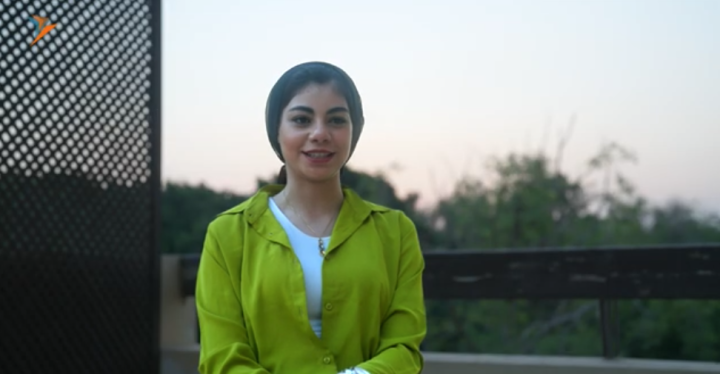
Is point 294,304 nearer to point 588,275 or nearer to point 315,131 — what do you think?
point 315,131

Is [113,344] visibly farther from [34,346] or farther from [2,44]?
[2,44]

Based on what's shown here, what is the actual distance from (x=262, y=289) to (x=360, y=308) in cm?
21

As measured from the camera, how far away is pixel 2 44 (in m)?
4.07

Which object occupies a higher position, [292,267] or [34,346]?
[292,267]

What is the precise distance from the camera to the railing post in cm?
431

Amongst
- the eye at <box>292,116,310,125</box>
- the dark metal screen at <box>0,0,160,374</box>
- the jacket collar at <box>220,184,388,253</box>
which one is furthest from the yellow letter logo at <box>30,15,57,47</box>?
the eye at <box>292,116,310,125</box>

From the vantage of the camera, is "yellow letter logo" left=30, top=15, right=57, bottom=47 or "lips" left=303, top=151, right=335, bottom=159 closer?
"lips" left=303, top=151, right=335, bottom=159

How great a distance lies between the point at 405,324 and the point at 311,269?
0.79 ft

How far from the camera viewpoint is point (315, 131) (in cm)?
186

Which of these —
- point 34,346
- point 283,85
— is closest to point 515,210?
point 34,346

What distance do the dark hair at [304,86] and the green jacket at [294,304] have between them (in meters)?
0.19

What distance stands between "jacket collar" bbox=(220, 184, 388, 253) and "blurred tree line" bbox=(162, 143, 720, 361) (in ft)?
18.2

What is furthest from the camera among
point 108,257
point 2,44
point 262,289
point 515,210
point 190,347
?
point 515,210

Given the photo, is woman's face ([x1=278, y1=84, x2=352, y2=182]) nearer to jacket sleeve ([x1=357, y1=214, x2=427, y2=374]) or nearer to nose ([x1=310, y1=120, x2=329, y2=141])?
nose ([x1=310, y1=120, x2=329, y2=141])
